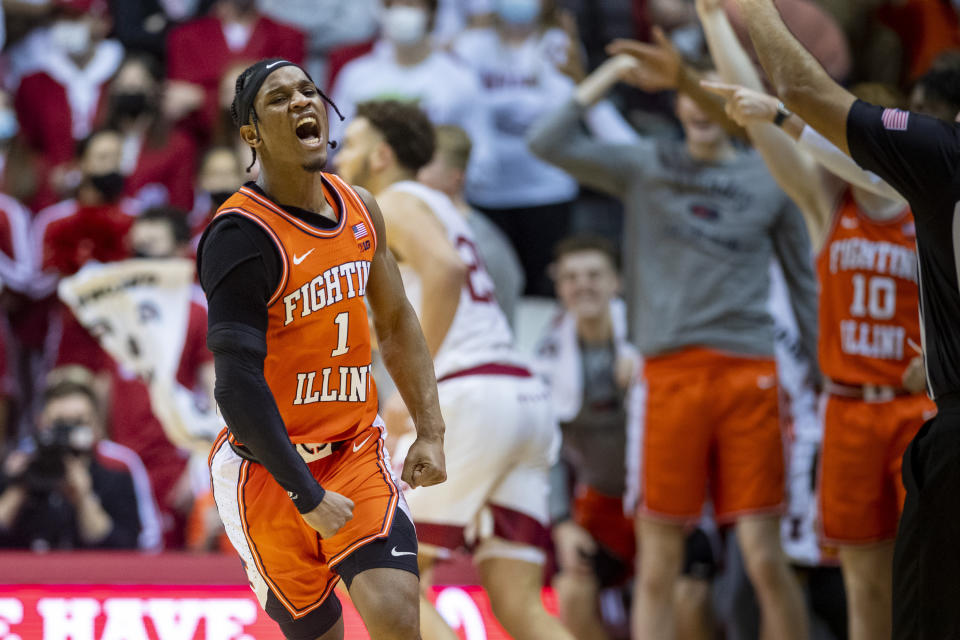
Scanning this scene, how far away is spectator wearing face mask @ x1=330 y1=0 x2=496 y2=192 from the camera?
8.23m

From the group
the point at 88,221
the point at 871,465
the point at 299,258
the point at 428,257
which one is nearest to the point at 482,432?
the point at 428,257

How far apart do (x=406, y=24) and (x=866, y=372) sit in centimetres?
476

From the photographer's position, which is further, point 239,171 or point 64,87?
point 64,87

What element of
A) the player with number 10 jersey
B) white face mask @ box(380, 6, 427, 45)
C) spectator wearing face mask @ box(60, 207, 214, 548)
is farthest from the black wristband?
white face mask @ box(380, 6, 427, 45)

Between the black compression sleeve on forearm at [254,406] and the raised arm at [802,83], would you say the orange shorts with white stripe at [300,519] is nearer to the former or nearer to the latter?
the black compression sleeve on forearm at [254,406]

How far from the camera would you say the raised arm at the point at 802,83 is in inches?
128

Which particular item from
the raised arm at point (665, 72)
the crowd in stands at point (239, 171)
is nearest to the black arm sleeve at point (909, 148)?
the raised arm at point (665, 72)

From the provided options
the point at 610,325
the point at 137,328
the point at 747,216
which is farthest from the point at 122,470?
the point at 747,216

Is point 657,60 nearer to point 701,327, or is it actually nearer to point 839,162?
point 701,327

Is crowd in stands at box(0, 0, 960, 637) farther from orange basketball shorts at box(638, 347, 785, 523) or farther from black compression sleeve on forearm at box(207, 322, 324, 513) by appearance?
black compression sleeve on forearm at box(207, 322, 324, 513)

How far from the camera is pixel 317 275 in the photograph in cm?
329

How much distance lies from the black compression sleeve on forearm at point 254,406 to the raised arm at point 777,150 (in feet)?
7.67

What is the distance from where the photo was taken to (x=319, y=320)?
10.9 feet

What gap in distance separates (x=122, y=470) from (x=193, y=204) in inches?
93.9
